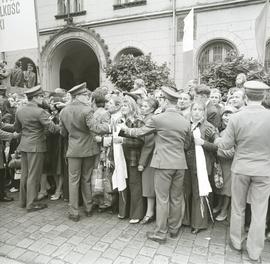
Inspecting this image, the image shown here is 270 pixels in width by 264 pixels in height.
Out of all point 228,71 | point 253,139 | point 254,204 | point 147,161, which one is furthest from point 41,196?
point 228,71

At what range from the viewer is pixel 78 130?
15.2 ft

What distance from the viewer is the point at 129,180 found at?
15.2ft

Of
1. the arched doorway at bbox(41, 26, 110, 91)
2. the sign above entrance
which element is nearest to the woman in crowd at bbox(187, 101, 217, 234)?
the sign above entrance

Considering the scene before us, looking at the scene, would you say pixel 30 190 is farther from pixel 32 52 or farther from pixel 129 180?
pixel 32 52

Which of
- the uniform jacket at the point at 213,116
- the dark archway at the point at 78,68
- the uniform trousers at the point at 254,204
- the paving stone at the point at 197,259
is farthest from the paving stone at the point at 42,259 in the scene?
the dark archway at the point at 78,68

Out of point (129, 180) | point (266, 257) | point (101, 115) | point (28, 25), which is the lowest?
point (266, 257)

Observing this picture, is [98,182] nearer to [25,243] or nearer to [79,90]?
[25,243]

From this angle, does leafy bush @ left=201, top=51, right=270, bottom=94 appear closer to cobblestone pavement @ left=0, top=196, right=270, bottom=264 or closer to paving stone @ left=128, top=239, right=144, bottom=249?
cobblestone pavement @ left=0, top=196, right=270, bottom=264

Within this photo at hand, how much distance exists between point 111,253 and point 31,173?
2144mm

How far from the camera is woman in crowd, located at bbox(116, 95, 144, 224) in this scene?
14.6ft

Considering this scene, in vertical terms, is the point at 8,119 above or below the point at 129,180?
above

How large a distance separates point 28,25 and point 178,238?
16.6ft

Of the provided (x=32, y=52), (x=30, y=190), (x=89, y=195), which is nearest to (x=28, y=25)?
(x=30, y=190)

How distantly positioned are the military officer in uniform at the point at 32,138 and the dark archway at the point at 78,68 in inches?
521
